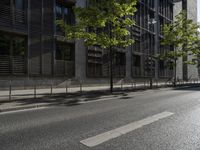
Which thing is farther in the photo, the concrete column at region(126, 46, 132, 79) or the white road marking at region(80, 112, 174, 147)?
the concrete column at region(126, 46, 132, 79)

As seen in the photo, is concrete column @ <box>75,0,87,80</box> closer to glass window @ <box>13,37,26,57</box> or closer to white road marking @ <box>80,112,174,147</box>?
glass window @ <box>13,37,26,57</box>

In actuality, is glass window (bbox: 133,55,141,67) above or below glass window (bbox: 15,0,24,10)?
below

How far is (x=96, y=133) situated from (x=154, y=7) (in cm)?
3979

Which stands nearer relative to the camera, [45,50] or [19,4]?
[19,4]

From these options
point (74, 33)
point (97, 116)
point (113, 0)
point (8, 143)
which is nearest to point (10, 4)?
point (74, 33)

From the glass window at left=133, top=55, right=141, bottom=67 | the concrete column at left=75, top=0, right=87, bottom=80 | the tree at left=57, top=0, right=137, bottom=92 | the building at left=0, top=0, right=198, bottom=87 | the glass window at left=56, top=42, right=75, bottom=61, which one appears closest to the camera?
the tree at left=57, top=0, right=137, bottom=92

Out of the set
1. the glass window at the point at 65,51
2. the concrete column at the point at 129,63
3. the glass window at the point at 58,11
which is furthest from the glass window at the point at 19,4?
the concrete column at the point at 129,63

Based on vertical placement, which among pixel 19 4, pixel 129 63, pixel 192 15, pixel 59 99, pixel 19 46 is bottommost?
pixel 59 99

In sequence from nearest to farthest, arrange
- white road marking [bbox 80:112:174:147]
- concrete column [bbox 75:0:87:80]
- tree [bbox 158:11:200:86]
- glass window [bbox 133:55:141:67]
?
white road marking [bbox 80:112:174:147]
concrete column [bbox 75:0:87:80]
tree [bbox 158:11:200:86]
glass window [bbox 133:55:141:67]

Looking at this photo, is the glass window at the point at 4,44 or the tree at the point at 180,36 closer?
the glass window at the point at 4,44

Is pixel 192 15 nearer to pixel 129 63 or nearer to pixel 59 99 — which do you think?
pixel 129 63

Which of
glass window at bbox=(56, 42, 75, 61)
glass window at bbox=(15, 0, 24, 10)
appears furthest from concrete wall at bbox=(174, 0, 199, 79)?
glass window at bbox=(15, 0, 24, 10)

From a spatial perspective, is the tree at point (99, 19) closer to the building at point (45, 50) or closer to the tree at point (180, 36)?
the building at point (45, 50)

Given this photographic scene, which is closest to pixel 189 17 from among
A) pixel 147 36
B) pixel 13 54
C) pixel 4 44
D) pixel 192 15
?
pixel 192 15
